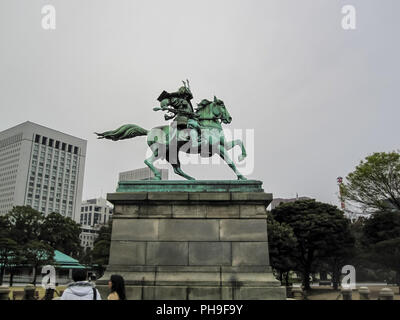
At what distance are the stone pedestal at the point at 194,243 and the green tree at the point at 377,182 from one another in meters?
22.5

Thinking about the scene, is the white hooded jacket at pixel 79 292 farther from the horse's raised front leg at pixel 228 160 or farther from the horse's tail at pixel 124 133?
the horse's tail at pixel 124 133

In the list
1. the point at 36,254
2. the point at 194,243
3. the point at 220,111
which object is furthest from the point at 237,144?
the point at 36,254

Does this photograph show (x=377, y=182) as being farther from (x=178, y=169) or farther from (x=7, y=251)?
(x=7, y=251)

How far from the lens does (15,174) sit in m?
130

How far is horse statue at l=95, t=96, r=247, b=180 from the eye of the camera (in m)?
12.7

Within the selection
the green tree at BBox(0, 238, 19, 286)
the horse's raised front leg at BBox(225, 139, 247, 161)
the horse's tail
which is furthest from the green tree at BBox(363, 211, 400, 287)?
the green tree at BBox(0, 238, 19, 286)

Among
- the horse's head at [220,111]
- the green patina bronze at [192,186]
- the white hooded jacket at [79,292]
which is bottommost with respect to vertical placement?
the white hooded jacket at [79,292]

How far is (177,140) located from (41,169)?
140 m

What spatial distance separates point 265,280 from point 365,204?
24340 mm

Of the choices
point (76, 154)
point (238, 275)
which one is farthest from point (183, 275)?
point (76, 154)

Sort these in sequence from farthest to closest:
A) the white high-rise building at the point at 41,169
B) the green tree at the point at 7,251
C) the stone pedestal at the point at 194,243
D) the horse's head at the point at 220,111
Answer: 1. the white high-rise building at the point at 41,169
2. the green tree at the point at 7,251
3. the horse's head at the point at 220,111
4. the stone pedestal at the point at 194,243

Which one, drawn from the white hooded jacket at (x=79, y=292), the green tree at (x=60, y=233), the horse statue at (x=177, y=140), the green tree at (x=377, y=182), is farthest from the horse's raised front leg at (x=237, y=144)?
the green tree at (x=60, y=233)

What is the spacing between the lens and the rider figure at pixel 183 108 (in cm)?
1289
